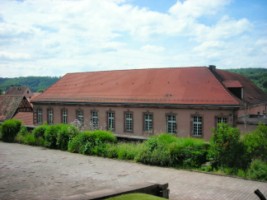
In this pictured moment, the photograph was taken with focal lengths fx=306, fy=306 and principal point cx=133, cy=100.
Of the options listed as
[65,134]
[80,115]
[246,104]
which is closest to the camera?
[65,134]

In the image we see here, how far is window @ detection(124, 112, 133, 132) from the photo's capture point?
29.4 meters

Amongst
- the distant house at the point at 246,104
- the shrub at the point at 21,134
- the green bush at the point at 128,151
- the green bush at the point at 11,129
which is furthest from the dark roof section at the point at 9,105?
the green bush at the point at 128,151

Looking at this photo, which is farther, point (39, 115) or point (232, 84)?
point (39, 115)

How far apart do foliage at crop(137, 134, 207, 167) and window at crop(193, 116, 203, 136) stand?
1279 cm

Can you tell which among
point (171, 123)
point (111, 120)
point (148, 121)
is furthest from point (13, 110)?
point (171, 123)

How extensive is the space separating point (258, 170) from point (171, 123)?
15986mm

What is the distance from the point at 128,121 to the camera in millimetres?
29656

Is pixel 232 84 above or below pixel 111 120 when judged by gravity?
above

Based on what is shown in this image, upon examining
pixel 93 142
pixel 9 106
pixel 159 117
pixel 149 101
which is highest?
pixel 149 101

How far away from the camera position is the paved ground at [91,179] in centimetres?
888

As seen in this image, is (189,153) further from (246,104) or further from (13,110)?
(13,110)

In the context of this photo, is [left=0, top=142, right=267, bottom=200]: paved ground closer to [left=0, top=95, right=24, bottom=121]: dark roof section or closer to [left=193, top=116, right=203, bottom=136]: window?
[left=193, top=116, right=203, bottom=136]: window

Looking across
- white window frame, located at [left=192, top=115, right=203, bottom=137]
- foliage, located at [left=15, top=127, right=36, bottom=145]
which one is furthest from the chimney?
foliage, located at [left=15, top=127, right=36, bottom=145]

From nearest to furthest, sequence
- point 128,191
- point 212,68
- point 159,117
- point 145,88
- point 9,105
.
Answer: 1. point 128,191
2. point 159,117
3. point 212,68
4. point 145,88
5. point 9,105
